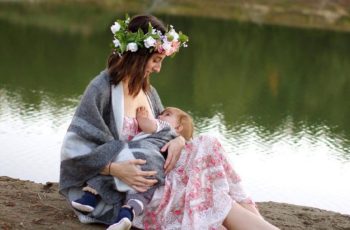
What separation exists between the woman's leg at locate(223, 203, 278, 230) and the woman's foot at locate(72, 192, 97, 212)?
0.87 meters

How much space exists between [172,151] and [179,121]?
462 millimetres

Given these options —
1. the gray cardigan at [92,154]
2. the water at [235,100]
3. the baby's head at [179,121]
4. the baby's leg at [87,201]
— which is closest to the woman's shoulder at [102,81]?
the gray cardigan at [92,154]

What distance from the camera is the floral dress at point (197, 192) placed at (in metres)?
4.61

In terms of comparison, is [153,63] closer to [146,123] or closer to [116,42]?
[116,42]

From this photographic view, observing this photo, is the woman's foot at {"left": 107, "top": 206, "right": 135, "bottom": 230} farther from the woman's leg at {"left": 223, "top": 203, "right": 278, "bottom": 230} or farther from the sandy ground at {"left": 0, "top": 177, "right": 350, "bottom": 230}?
the woman's leg at {"left": 223, "top": 203, "right": 278, "bottom": 230}

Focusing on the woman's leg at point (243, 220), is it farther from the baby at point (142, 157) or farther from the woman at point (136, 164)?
the baby at point (142, 157)

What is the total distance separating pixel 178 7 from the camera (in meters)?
35.0

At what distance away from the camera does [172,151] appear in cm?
478

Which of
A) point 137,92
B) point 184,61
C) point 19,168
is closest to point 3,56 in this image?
point 184,61

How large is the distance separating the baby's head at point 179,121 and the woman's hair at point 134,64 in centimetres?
32

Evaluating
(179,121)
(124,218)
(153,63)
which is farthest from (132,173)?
(153,63)

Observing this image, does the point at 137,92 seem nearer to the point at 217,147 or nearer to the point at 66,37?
the point at 217,147

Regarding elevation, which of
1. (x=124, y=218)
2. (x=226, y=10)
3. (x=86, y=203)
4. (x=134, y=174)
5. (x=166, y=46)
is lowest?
(x=226, y=10)

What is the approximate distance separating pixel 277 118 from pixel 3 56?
7490 mm
